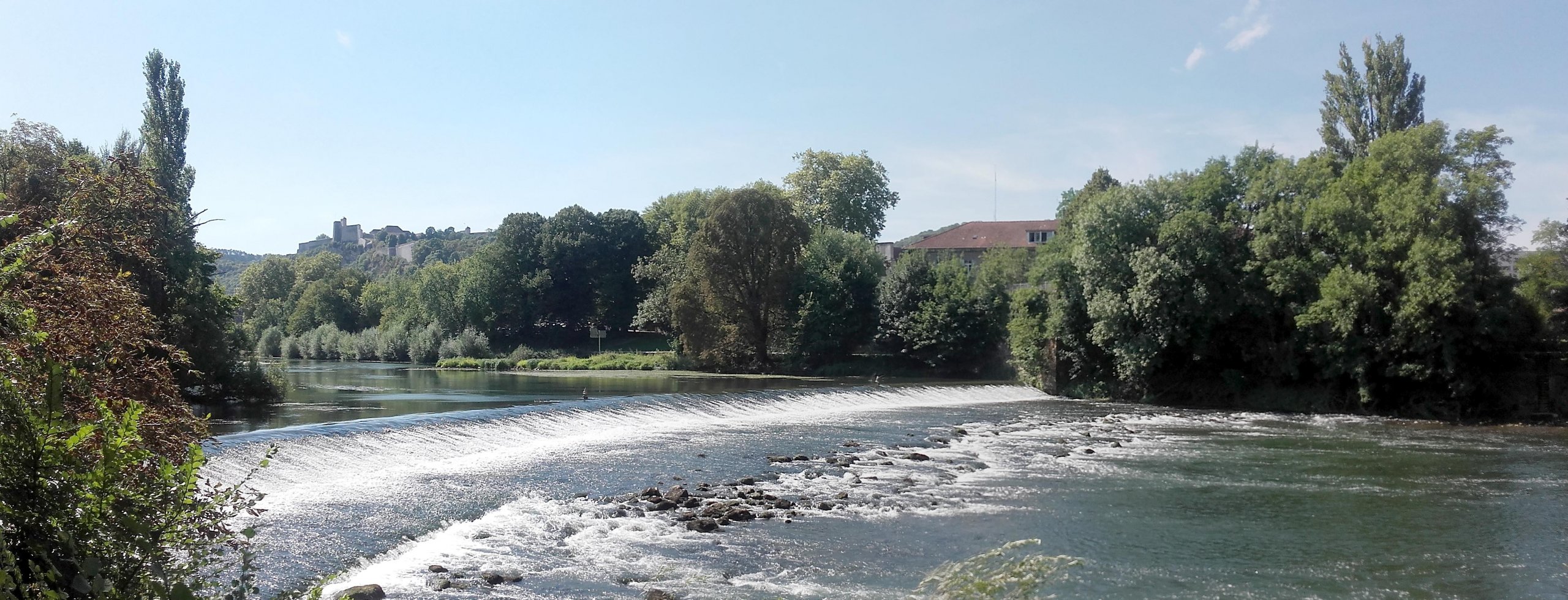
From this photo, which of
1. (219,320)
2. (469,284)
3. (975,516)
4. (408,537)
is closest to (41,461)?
(408,537)

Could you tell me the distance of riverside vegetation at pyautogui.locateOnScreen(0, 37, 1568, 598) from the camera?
414cm

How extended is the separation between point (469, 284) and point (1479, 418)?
6806 cm

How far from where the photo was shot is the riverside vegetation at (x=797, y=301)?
4.14m

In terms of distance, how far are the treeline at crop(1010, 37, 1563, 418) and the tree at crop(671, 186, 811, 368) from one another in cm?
1816

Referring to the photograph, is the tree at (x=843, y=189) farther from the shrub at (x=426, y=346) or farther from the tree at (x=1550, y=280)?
the tree at (x=1550, y=280)

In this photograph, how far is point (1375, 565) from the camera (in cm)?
1352

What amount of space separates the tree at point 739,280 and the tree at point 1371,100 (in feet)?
96.8

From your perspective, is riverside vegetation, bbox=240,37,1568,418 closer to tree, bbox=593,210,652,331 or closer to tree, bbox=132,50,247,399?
tree, bbox=593,210,652,331

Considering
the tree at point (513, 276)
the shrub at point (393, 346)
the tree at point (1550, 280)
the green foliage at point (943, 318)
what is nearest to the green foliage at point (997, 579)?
the tree at point (1550, 280)

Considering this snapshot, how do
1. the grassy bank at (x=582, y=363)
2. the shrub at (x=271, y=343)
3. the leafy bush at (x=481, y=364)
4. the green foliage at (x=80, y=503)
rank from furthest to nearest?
the shrub at (x=271, y=343), the leafy bush at (x=481, y=364), the grassy bank at (x=582, y=363), the green foliage at (x=80, y=503)

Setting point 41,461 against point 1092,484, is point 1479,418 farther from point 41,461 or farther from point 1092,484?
point 41,461

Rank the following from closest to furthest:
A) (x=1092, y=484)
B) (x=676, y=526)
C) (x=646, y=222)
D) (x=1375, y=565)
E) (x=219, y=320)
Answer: (x=1375, y=565) → (x=676, y=526) → (x=1092, y=484) → (x=219, y=320) → (x=646, y=222)

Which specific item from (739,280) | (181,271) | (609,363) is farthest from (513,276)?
(181,271)

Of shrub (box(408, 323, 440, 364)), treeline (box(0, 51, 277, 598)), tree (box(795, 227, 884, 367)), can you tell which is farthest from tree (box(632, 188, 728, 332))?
treeline (box(0, 51, 277, 598))
